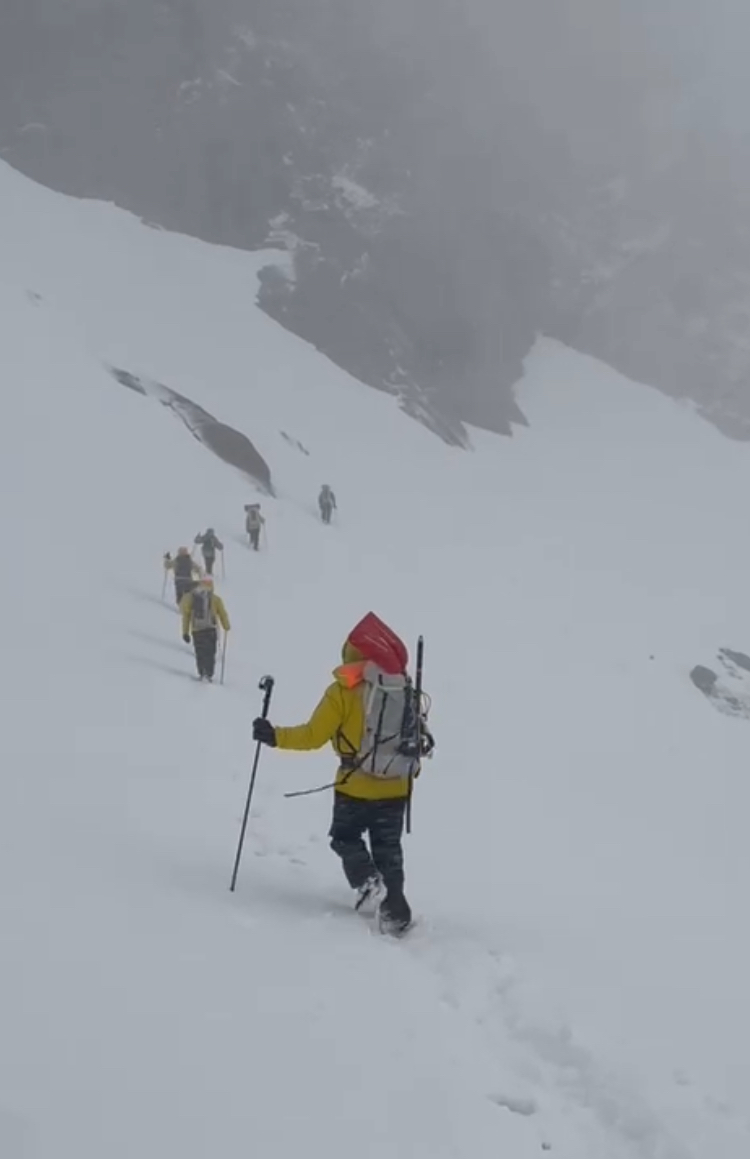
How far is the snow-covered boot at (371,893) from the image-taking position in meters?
6.53

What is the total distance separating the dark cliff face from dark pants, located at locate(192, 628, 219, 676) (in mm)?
42944

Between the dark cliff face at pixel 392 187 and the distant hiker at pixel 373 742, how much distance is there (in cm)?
4988

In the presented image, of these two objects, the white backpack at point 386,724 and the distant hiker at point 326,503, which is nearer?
the white backpack at point 386,724

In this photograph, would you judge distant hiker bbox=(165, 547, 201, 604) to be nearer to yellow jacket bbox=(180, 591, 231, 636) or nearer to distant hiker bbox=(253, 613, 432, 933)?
yellow jacket bbox=(180, 591, 231, 636)

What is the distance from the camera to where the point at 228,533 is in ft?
85.6

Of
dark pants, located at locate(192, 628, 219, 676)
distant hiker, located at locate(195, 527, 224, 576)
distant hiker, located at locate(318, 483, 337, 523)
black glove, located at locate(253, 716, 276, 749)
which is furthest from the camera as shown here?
distant hiker, located at locate(318, 483, 337, 523)

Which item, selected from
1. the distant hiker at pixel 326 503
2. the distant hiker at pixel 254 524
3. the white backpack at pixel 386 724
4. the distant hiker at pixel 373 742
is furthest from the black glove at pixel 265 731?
the distant hiker at pixel 326 503

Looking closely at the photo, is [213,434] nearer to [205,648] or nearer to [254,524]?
[254,524]

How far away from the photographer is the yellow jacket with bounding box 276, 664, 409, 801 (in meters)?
6.37

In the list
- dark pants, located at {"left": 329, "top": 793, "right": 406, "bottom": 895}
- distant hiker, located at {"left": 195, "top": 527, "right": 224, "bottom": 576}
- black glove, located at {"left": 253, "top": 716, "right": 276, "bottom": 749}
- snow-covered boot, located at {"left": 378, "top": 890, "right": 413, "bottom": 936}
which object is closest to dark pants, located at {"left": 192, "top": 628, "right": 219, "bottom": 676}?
dark pants, located at {"left": 329, "top": 793, "right": 406, "bottom": 895}

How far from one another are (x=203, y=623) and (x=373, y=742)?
7715mm

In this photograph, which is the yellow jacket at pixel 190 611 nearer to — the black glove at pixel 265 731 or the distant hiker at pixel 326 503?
the black glove at pixel 265 731

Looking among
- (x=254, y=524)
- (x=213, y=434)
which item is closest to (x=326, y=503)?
(x=213, y=434)

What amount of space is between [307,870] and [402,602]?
66.1 feet
